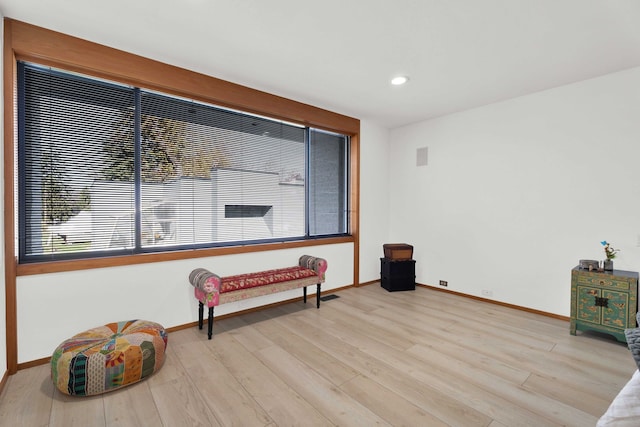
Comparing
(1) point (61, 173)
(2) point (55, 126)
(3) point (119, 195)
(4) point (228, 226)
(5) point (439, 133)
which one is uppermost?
(5) point (439, 133)

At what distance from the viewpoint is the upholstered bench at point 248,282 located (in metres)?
2.73

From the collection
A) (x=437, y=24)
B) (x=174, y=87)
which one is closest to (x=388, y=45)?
(x=437, y=24)

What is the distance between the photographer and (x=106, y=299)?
2.56 m

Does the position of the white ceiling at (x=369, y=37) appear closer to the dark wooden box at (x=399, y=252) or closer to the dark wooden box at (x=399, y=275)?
the dark wooden box at (x=399, y=252)

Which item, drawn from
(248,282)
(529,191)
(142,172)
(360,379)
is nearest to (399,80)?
(529,191)

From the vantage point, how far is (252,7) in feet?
6.66

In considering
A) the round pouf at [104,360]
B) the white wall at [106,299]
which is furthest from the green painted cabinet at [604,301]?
the round pouf at [104,360]

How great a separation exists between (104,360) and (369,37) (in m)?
3.06

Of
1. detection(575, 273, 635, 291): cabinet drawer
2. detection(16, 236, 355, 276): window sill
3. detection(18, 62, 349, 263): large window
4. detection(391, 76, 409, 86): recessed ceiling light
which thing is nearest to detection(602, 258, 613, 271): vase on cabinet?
detection(575, 273, 635, 291): cabinet drawer

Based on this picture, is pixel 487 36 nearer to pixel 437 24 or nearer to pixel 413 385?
pixel 437 24

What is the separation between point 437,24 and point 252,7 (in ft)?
4.45

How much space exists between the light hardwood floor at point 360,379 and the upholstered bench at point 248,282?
0.37 m

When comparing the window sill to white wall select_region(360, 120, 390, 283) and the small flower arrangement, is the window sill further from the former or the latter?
the small flower arrangement

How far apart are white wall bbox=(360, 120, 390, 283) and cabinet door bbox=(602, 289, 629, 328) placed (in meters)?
2.80
